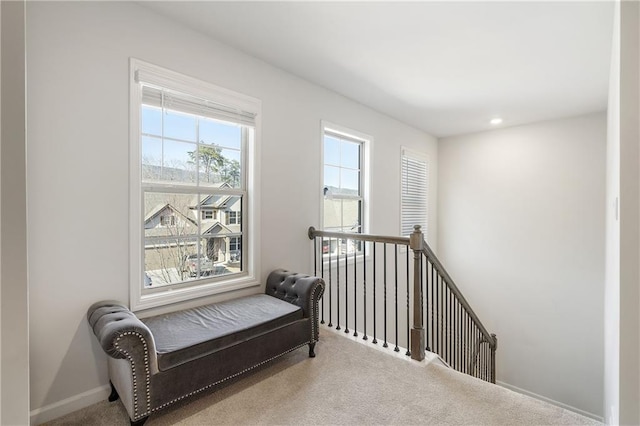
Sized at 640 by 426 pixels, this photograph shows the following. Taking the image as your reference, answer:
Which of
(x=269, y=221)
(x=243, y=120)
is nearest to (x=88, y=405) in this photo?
(x=269, y=221)

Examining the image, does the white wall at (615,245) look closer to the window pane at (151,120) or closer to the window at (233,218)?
the window at (233,218)

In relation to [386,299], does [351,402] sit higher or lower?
lower

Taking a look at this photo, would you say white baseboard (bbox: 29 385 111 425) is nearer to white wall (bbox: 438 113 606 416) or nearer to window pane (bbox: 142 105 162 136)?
window pane (bbox: 142 105 162 136)

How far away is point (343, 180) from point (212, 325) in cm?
235

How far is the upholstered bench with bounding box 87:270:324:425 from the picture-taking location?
1.54 metres

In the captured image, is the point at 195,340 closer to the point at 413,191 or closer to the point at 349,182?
the point at 349,182

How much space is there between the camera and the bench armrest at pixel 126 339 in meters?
1.48

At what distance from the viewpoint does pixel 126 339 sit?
1502 millimetres
